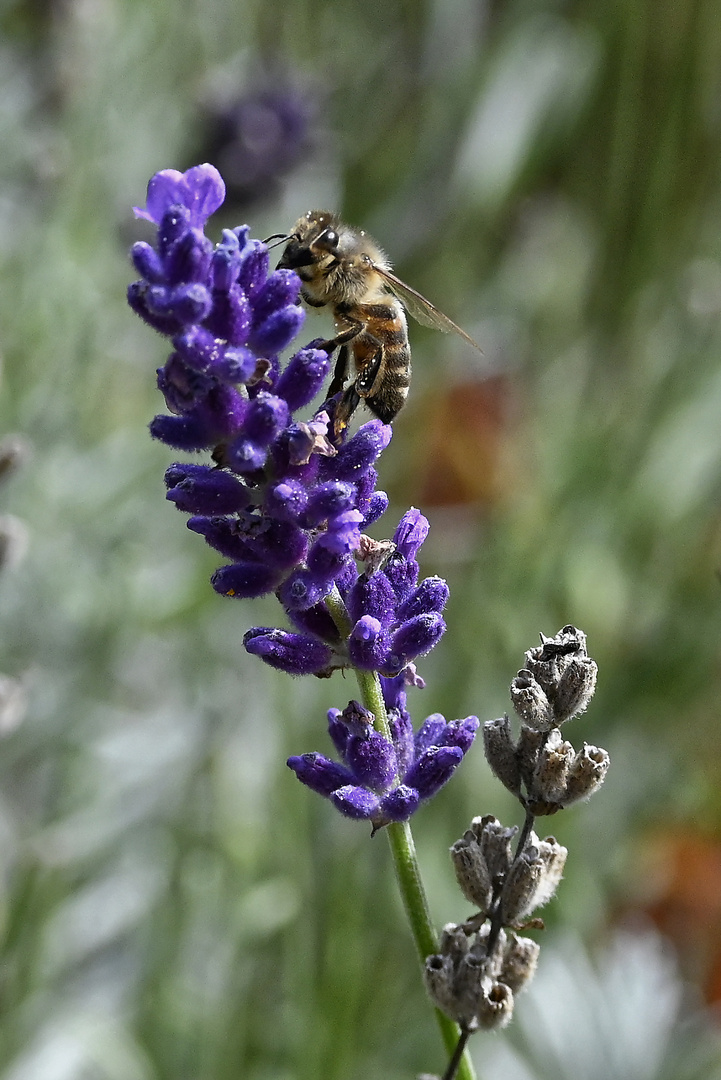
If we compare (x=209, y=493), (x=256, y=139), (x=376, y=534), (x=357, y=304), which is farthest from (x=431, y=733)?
(x=376, y=534)

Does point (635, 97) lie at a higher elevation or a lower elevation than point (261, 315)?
higher

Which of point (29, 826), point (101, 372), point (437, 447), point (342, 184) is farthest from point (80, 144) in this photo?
point (29, 826)

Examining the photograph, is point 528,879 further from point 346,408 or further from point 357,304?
point 357,304

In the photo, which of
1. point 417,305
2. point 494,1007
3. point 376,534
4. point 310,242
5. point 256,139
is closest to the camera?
point 494,1007

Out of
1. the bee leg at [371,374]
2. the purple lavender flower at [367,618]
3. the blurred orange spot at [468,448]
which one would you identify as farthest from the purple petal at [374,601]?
the blurred orange spot at [468,448]

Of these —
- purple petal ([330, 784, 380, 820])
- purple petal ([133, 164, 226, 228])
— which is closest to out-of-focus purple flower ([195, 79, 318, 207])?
purple petal ([133, 164, 226, 228])

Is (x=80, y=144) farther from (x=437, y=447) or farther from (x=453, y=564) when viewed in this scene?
(x=453, y=564)
